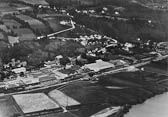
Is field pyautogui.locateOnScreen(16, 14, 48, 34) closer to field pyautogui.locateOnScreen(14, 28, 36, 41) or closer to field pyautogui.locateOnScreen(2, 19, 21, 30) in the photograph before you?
field pyautogui.locateOnScreen(14, 28, 36, 41)

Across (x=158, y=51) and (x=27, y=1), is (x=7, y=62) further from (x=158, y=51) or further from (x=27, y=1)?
(x=27, y=1)

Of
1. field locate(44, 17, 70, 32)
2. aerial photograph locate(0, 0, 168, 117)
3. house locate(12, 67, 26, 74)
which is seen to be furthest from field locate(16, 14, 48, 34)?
house locate(12, 67, 26, 74)

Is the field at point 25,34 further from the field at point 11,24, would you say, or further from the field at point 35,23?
the field at point 35,23

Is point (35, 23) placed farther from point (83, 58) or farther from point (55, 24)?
point (83, 58)

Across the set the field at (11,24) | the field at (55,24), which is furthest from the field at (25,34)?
the field at (55,24)

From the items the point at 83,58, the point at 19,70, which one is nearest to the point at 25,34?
the point at 83,58

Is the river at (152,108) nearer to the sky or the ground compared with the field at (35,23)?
nearer to the ground
